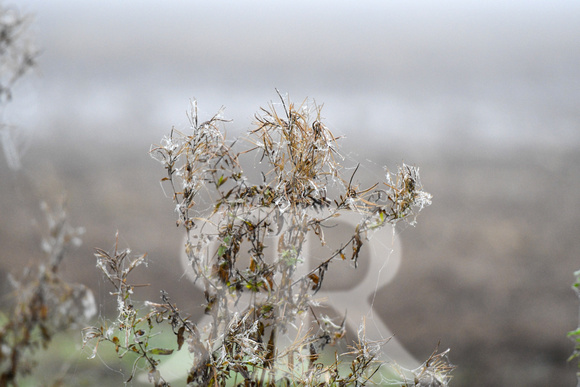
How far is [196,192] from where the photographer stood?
0.77m

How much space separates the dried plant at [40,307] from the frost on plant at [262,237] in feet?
0.29

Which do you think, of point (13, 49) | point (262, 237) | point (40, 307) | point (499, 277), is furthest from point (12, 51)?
point (499, 277)

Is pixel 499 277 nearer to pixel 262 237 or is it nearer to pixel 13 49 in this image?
pixel 262 237

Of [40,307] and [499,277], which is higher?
[499,277]

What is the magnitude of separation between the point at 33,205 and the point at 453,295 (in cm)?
139

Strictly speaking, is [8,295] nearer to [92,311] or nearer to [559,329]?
[92,311]

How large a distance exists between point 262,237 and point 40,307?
38 cm

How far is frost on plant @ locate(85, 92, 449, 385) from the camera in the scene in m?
0.77

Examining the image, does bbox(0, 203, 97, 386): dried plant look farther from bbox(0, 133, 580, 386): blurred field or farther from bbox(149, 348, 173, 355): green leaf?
bbox(0, 133, 580, 386): blurred field

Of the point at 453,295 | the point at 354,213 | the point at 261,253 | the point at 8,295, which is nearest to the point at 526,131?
the point at 453,295

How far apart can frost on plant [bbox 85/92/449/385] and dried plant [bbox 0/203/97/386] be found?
3.5 inches

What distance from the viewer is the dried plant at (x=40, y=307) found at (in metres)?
0.64

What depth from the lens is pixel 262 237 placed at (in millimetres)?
829

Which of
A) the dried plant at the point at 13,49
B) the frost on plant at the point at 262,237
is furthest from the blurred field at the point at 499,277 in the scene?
the dried plant at the point at 13,49
